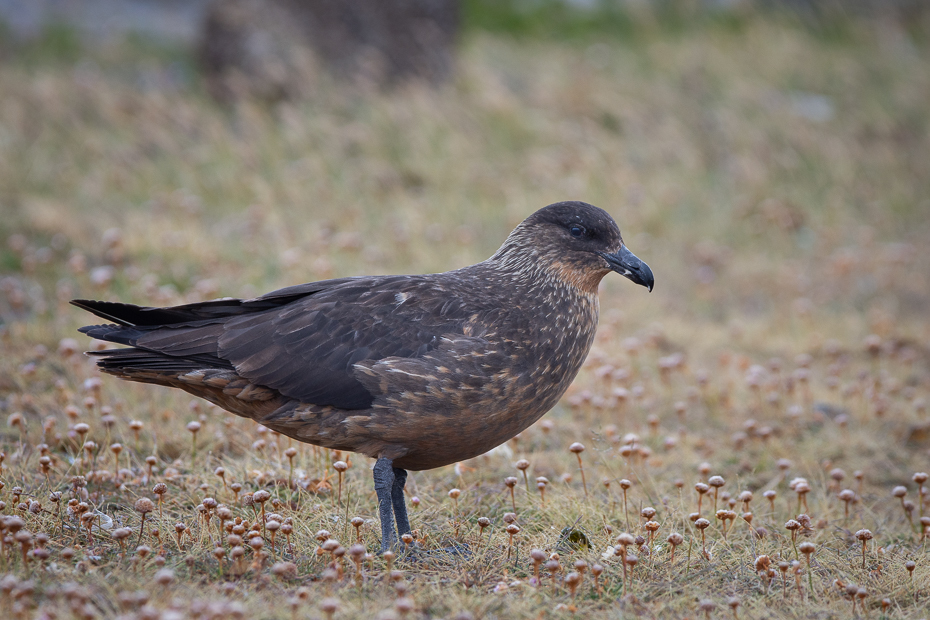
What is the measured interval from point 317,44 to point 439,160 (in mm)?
2401

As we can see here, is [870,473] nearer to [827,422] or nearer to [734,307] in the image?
[827,422]

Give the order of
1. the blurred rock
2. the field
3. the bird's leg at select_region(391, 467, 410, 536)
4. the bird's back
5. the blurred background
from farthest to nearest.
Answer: the blurred rock → the blurred background → the bird's leg at select_region(391, 467, 410, 536) → the bird's back → the field

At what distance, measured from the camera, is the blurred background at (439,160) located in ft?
24.1

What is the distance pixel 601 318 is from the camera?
23.2 ft

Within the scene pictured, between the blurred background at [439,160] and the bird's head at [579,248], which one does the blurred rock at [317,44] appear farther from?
the bird's head at [579,248]

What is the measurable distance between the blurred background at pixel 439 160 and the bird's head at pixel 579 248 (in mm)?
2589

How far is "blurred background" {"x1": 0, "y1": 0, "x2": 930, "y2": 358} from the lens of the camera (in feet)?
24.1

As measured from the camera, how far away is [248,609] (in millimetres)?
2865

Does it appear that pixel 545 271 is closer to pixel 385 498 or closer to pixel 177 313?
pixel 385 498

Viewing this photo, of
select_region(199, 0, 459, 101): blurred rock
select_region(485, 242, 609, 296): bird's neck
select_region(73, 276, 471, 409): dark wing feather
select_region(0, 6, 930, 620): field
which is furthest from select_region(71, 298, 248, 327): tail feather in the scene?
select_region(199, 0, 459, 101): blurred rock

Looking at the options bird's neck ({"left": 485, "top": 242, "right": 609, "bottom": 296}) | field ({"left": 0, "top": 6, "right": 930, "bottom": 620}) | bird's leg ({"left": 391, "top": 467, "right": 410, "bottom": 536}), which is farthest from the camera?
bird's neck ({"left": 485, "top": 242, "right": 609, "bottom": 296})

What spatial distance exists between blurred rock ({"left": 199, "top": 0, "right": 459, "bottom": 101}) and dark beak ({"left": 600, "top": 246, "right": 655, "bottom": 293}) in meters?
6.98

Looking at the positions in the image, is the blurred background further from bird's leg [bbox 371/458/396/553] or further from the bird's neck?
bird's leg [bbox 371/458/396/553]

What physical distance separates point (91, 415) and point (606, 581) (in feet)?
9.73
